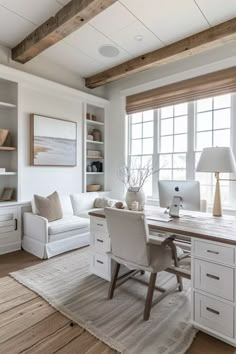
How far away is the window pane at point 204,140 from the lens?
3.66m

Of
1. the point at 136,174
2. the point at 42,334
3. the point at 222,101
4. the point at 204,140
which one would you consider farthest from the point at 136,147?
the point at 42,334

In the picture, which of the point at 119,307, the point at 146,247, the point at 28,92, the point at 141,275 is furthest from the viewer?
the point at 28,92

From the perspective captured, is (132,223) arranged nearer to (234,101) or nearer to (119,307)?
(119,307)

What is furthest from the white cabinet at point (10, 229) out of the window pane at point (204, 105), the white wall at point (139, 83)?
the window pane at point (204, 105)

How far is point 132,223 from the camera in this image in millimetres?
1849

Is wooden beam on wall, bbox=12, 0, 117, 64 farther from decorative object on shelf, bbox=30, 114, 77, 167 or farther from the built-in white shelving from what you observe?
the built-in white shelving

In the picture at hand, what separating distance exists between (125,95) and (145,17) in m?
1.89

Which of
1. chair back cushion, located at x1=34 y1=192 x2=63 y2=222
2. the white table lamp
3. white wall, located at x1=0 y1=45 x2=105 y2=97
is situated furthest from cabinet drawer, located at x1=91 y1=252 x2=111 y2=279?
white wall, located at x1=0 y1=45 x2=105 y2=97

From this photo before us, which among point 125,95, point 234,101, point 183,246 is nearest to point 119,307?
point 183,246

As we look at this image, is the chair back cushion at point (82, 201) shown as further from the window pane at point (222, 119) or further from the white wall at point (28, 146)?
the window pane at point (222, 119)

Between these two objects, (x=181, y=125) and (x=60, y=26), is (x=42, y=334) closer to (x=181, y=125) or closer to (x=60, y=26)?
(x=60, y=26)

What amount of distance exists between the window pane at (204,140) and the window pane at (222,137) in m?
0.10

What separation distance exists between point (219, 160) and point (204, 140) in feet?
5.24

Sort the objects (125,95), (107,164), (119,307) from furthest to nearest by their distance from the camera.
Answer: (107,164) < (125,95) < (119,307)
